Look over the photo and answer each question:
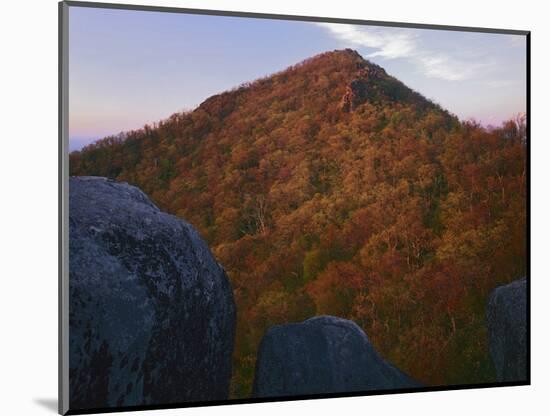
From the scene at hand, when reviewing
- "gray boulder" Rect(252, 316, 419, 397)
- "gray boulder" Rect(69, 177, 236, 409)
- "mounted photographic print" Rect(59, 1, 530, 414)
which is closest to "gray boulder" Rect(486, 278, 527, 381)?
"mounted photographic print" Rect(59, 1, 530, 414)

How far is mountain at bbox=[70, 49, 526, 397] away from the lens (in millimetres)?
7582

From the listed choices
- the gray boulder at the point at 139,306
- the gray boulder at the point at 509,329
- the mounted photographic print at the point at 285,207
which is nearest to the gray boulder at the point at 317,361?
the mounted photographic print at the point at 285,207

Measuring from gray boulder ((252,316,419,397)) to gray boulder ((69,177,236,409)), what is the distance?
0.33 meters

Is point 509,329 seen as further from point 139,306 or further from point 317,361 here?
point 139,306

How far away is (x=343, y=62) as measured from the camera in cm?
804

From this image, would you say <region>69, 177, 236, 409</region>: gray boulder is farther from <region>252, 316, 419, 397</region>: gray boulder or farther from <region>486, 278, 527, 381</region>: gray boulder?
<region>486, 278, 527, 381</region>: gray boulder

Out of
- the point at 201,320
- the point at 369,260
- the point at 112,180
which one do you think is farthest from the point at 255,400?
the point at 112,180

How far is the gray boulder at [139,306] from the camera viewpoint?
275 inches

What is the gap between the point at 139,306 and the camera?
7.12 meters

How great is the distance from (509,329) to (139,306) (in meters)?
3.22

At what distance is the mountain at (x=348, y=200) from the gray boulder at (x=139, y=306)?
15 centimetres

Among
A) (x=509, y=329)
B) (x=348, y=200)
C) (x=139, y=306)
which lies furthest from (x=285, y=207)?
(x=509, y=329)

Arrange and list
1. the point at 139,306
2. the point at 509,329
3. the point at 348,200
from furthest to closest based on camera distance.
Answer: the point at 509,329, the point at 348,200, the point at 139,306

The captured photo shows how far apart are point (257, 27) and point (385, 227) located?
6.02ft
